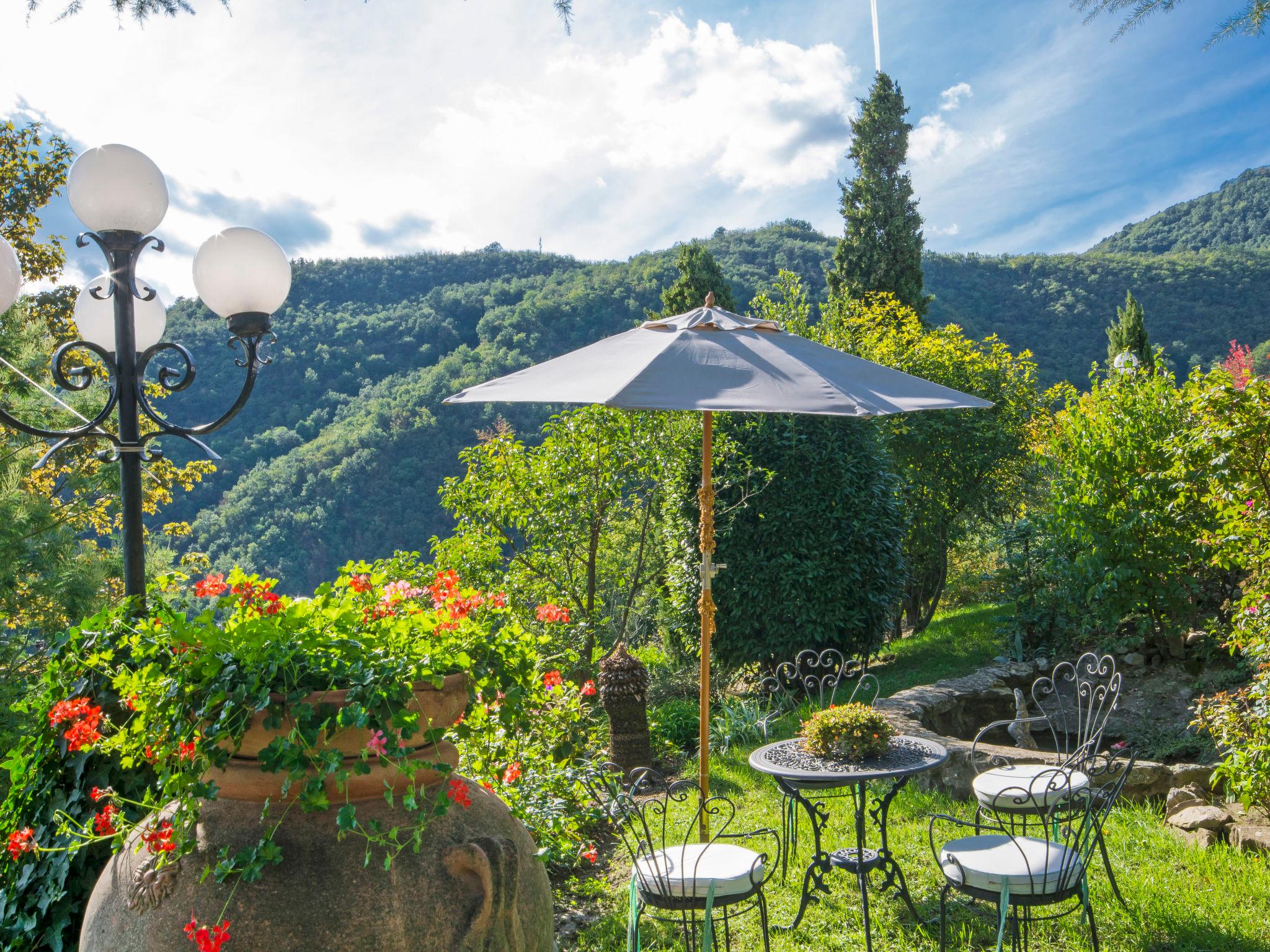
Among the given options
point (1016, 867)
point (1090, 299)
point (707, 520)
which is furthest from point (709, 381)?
point (1090, 299)

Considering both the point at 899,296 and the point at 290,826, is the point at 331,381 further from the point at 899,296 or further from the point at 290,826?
the point at 290,826

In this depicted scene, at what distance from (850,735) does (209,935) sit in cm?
240

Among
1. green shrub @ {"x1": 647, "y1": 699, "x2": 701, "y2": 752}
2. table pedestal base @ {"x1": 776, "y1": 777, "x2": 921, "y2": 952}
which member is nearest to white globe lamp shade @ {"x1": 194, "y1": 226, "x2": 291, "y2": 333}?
table pedestal base @ {"x1": 776, "y1": 777, "x2": 921, "y2": 952}

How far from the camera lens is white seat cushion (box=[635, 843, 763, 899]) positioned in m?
2.47

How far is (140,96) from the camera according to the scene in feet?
11.5

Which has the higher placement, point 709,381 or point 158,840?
point 709,381

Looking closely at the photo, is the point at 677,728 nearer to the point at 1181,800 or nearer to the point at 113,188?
the point at 1181,800

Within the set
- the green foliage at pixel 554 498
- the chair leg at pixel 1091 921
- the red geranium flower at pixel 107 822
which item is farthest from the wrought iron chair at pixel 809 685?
the red geranium flower at pixel 107 822

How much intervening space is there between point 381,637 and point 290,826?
0.39 m

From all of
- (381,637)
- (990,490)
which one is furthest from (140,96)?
(990,490)

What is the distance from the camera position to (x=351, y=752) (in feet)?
5.25

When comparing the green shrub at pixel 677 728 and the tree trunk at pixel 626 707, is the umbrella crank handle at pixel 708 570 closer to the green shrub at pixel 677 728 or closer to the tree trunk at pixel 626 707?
the tree trunk at pixel 626 707

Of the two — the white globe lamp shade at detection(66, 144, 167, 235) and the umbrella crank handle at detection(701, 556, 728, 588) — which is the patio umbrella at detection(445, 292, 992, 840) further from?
the white globe lamp shade at detection(66, 144, 167, 235)

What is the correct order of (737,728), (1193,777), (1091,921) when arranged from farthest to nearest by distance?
1. (737,728)
2. (1193,777)
3. (1091,921)
